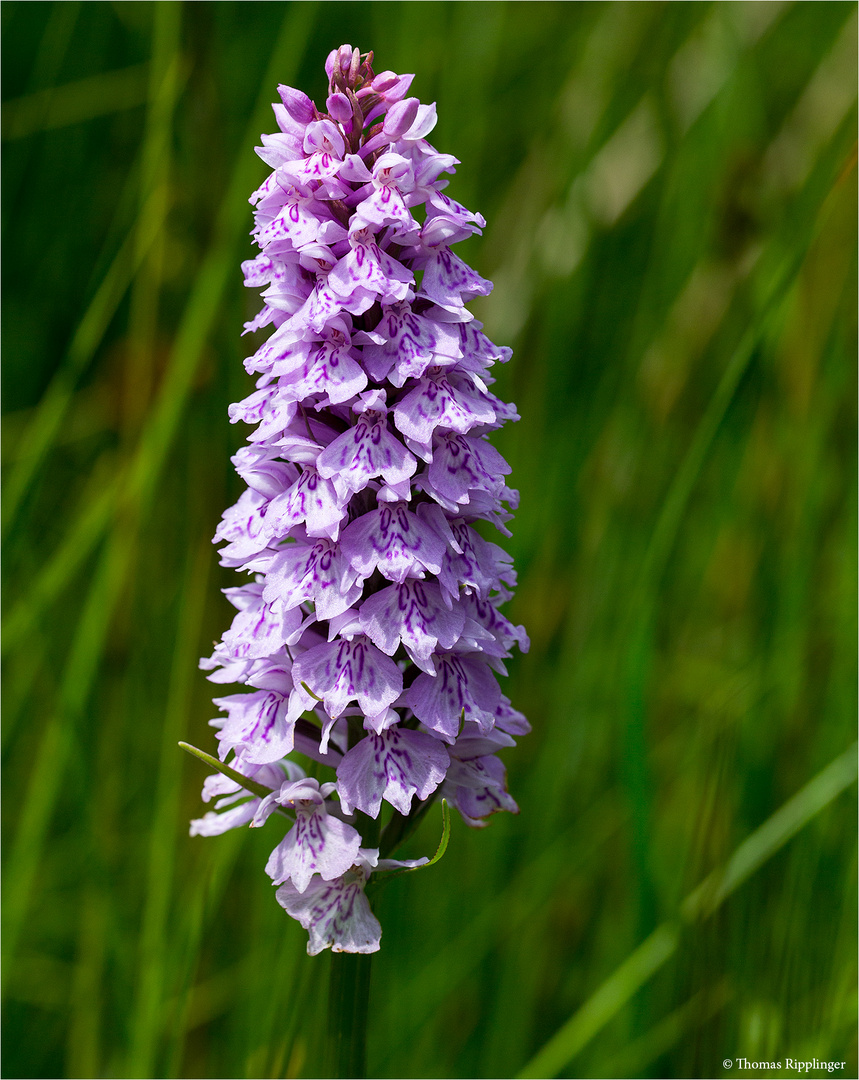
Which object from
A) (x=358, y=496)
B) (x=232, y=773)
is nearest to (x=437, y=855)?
(x=232, y=773)

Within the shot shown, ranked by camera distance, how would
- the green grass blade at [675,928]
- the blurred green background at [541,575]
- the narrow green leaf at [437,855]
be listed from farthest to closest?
the blurred green background at [541,575] < the green grass blade at [675,928] < the narrow green leaf at [437,855]

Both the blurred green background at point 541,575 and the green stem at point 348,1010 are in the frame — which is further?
the blurred green background at point 541,575

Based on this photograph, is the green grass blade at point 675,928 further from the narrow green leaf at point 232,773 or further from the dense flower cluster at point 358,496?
the narrow green leaf at point 232,773

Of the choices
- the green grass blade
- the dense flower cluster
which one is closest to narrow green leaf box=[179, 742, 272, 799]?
the dense flower cluster

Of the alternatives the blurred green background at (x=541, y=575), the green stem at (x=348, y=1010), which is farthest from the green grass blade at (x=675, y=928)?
the green stem at (x=348, y=1010)

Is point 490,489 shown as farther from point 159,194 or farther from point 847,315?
point 847,315

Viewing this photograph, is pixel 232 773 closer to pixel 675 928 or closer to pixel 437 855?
pixel 437 855
